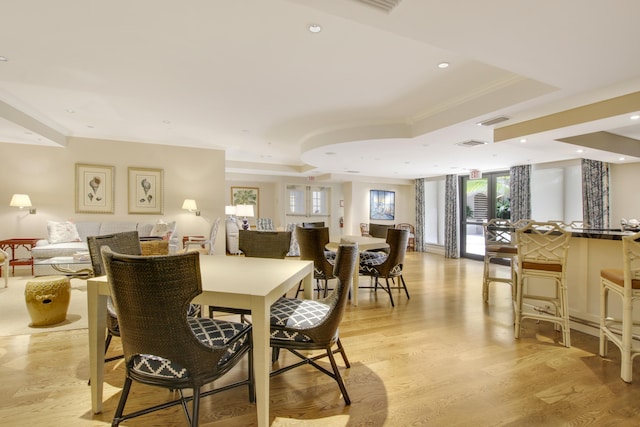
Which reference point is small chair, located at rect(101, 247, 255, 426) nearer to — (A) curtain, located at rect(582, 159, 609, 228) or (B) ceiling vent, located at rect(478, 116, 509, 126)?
(B) ceiling vent, located at rect(478, 116, 509, 126)

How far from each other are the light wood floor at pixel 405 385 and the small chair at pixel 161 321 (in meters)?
0.53

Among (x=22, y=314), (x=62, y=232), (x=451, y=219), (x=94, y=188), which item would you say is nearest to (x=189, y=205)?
(x=94, y=188)

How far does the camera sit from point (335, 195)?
11.3 metres

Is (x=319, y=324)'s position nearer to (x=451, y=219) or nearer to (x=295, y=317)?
(x=295, y=317)

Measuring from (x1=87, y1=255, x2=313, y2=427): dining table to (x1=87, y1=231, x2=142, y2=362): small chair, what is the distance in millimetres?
113

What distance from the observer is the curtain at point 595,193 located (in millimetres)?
5602

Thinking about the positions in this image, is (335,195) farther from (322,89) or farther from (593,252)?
(593,252)

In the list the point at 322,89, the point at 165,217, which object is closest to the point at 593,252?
the point at 322,89

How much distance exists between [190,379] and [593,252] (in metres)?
3.65

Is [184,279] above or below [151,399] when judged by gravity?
above

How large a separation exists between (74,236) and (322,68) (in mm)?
5472

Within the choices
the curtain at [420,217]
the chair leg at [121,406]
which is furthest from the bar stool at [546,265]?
the curtain at [420,217]

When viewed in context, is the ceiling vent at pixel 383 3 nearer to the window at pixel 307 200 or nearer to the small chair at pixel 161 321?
the small chair at pixel 161 321

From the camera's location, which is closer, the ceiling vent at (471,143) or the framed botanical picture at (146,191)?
the ceiling vent at (471,143)
